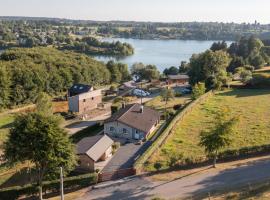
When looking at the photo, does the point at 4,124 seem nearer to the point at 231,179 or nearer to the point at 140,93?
the point at 140,93

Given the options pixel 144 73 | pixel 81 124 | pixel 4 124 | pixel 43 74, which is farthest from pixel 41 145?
pixel 144 73

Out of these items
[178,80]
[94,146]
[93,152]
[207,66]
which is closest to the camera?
[93,152]

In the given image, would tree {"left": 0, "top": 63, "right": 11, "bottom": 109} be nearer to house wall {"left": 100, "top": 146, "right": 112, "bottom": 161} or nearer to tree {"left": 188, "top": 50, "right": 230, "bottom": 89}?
house wall {"left": 100, "top": 146, "right": 112, "bottom": 161}

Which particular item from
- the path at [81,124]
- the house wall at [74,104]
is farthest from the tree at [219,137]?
the house wall at [74,104]

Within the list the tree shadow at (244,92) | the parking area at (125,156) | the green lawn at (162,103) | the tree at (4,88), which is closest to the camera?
the parking area at (125,156)

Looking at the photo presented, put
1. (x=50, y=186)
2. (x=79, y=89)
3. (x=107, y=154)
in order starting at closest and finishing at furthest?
(x=50, y=186) → (x=107, y=154) → (x=79, y=89)

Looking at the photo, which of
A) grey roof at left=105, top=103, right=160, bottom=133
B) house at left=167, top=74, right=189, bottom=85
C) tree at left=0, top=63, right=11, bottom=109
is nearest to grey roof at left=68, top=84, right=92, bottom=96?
tree at left=0, top=63, right=11, bottom=109

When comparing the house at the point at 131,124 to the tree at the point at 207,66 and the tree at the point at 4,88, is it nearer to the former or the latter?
the tree at the point at 4,88
